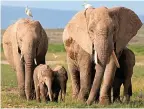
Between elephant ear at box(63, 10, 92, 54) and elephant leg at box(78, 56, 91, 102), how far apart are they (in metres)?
0.38

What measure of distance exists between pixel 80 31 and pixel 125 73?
7.00ft

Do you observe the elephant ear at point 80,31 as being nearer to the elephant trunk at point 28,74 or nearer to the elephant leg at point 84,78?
the elephant leg at point 84,78

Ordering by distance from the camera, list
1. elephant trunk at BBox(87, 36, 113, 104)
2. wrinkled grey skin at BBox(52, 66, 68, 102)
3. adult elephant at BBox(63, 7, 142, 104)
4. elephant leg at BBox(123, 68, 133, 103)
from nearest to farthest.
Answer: elephant trunk at BBox(87, 36, 113, 104), adult elephant at BBox(63, 7, 142, 104), wrinkled grey skin at BBox(52, 66, 68, 102), elephant leg at BBox(123, 68, 133, 103)

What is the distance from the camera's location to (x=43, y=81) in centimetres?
1453

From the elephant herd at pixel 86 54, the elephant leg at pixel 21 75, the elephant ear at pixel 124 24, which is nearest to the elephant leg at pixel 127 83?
the elephant herd at pixel 86 54

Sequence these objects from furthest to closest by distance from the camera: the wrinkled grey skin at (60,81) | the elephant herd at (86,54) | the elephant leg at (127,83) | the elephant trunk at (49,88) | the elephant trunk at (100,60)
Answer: the elephant leg at (127,83)
the wrinkled grey skin at (60,81)
the elephant trunk at (49,88)
the elephant herd at (86,54)
the elephant trunk at (100,60)

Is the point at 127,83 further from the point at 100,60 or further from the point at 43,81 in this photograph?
the point at 100,60

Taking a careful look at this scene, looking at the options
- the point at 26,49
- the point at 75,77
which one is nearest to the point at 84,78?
the point at 75,77

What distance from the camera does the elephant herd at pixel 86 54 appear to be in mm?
13062

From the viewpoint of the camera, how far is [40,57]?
1598cm

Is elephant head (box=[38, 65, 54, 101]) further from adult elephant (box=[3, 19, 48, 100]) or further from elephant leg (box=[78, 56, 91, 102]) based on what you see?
elephant leg (box=[78, 56, 91, 102])

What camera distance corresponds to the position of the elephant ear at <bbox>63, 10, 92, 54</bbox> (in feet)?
44.7

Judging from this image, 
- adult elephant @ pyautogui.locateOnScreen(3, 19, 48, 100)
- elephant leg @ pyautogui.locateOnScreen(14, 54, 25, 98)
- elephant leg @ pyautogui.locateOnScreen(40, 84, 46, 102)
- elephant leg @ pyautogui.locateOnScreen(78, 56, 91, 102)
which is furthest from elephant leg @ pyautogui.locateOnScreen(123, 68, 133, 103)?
elephant leg @ pyautogui.locateOnScreen(14, 54, 25, 98)

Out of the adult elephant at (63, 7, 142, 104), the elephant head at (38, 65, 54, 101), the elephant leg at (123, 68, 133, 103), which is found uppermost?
the adult elephant at (63, 7, 142, 104)
